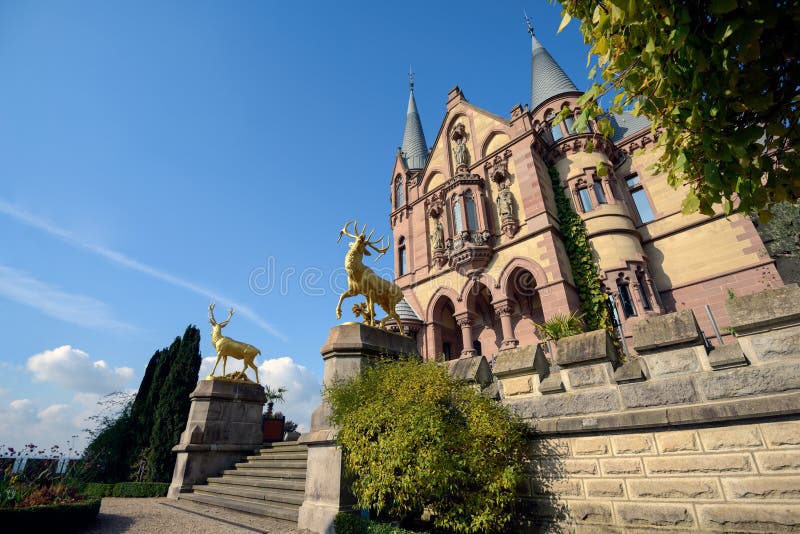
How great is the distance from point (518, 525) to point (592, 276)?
45.0 ft

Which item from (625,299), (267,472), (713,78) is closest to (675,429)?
(713,78)

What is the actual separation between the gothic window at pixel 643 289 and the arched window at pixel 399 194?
46.8ft

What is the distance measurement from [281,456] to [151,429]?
23.0ft

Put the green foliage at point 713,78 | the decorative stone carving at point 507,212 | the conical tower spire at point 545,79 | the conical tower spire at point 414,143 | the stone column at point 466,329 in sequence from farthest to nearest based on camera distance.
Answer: the conical tower spire at point 414,143, the conical tower spire at point 545,79, the decorative stone carving at point 507,212, the stone column at point 466,329, the green foliage at point 713,78

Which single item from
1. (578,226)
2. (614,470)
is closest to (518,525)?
(614,470)

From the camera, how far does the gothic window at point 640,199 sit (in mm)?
18344

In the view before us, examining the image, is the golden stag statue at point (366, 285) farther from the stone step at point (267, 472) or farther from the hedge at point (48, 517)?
the hedge at point (48, 517)

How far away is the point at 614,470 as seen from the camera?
4.45 metres

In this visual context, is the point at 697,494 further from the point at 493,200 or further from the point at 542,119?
the point at 542,119

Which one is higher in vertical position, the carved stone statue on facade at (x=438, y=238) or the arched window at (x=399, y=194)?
the arched window at (x=399, y=194)

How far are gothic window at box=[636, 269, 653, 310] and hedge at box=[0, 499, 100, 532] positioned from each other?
1822cm

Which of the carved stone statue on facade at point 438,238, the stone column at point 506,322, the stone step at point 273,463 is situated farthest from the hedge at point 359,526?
the carved stone statue on facade at point 438,238

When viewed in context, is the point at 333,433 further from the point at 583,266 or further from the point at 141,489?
the point at 583,266

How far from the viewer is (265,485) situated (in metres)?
8.20
